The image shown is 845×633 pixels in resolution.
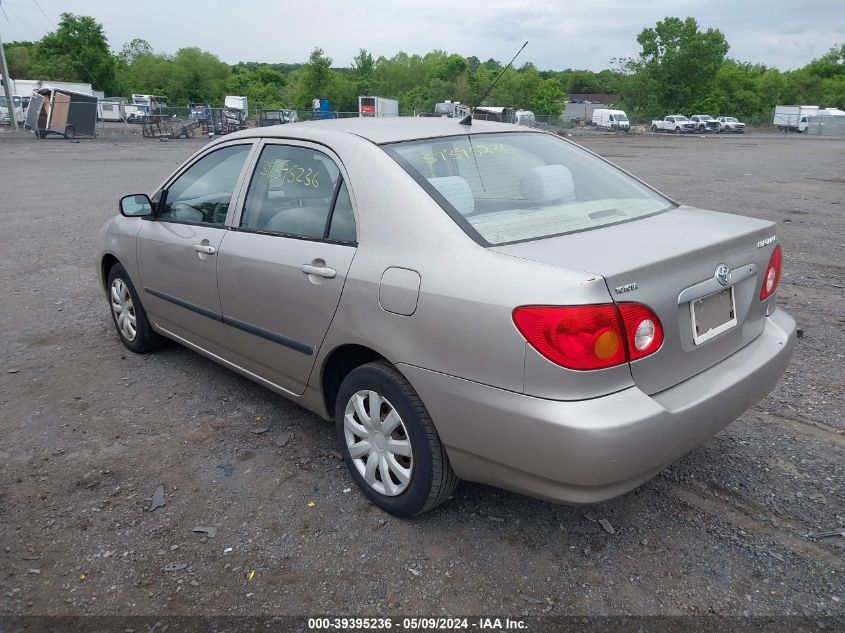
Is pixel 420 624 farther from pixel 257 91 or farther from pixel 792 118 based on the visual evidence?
pixel 257 91

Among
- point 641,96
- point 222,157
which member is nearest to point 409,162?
point 222,157

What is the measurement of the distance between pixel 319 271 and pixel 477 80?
291 ft

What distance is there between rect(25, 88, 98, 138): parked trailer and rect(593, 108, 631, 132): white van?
147ft

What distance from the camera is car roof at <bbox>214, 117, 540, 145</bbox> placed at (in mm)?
3328

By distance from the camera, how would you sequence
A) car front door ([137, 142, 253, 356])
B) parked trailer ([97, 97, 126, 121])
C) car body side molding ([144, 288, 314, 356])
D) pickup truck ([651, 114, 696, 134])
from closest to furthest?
car body side molding ([144, 288, 314, 356]) → car front door ([137, 142, 253, 356]) → parked trailer ([97, 97, 126, 121]) → pickup truck ([651, 114, 696, 134])

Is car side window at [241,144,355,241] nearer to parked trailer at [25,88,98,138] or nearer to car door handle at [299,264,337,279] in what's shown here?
car door handle at [299,264,337,279]

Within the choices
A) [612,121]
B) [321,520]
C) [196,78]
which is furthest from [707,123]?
[321,520]

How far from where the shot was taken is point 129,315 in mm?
4984

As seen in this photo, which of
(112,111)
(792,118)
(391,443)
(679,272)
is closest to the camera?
(679,272)

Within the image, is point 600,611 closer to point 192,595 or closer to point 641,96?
point 192,595

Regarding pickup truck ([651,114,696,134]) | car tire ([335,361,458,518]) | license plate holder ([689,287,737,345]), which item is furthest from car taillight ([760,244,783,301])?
pickup truck ([651,114,696,134])

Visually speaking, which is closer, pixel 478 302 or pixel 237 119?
pixel 478 302

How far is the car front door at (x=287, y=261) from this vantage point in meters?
3.10

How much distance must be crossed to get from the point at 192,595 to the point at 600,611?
4.99 ft
